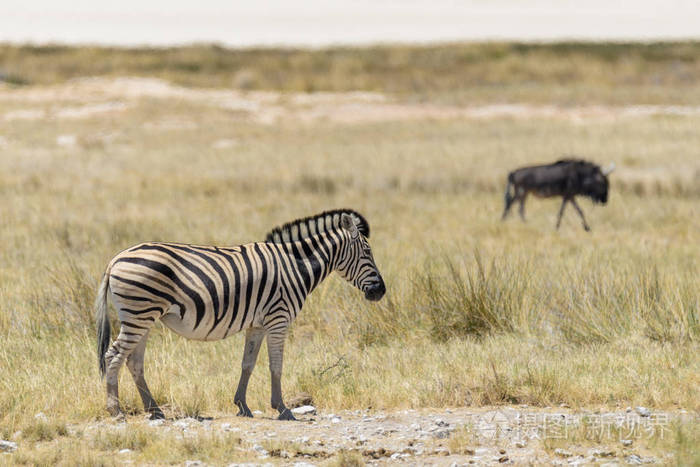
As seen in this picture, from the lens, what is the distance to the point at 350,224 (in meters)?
6.92

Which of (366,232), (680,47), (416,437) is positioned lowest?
(416,437)

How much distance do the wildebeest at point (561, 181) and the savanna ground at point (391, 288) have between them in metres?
0.63

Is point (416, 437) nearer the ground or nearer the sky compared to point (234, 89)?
nearer the ground

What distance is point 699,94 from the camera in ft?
156

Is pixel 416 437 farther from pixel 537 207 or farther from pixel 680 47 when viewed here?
pixel 680 47

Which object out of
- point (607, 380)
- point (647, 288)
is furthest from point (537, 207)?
point (607, 380)

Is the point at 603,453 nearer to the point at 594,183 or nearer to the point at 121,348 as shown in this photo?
the point at 121,348

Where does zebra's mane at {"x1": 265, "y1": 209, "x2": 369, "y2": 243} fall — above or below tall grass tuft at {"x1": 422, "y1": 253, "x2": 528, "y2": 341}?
above

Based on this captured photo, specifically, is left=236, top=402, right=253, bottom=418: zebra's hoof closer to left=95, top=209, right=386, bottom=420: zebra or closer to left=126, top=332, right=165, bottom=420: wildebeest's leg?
left=95, top=209, right=386, bottom=420: zebra

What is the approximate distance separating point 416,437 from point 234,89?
48265 mm

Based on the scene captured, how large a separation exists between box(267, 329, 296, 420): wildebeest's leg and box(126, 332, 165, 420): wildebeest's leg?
840 mm

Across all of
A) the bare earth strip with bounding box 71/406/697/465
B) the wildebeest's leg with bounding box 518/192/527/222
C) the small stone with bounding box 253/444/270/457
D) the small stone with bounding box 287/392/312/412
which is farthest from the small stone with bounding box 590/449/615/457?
the wildebeest's leg with bounding box 518/192/527/222

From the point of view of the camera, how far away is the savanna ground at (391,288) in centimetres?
634

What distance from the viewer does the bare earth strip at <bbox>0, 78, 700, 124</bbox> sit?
4269 centimetres
